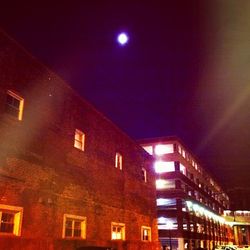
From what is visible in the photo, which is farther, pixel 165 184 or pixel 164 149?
pixel 164 149

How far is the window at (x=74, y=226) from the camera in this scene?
18011 mm

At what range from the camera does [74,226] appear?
62.1 feet

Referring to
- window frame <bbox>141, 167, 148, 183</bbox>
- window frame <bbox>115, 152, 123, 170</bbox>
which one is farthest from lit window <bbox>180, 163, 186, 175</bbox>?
window frame <bbox>115, 152, 123, 170</bbox>

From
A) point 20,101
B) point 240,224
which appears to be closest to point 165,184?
point 20,101

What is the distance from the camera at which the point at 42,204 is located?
16.4 m

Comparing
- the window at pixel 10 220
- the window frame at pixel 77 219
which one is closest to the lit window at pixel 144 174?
the window frame at pixel 77 219

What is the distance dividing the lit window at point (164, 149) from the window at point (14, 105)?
155 feet

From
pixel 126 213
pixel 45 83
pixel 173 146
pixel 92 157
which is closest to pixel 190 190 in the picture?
pixel 173 146

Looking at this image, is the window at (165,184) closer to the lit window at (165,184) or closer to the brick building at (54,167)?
the lit window at (165,184)

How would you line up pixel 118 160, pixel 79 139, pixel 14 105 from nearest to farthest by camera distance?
pixel 14 105 < pixel 79 139 < pixel 118 160

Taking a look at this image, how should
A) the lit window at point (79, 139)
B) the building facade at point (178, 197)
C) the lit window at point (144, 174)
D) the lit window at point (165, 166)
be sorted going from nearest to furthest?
1. the lit window at point (79, 139)
2. the lit window at point (144, 174)
3. the building facade at point (178, 197)
4. the lit window at point (165, 166)

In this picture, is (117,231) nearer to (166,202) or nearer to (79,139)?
(79,139)

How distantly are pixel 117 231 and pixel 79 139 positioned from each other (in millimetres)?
7665

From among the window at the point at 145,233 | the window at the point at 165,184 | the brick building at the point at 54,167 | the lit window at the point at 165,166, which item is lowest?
the window at the point at 145,233
